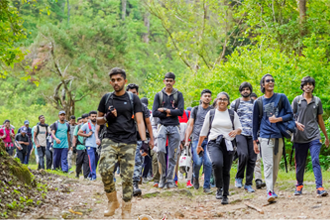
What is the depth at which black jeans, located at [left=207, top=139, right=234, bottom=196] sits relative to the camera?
24.9ft

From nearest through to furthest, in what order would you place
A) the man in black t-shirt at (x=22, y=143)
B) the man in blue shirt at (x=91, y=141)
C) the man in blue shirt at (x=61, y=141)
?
1. the man in blue shirt at (x=91, y=141)
2. the man in blue shirt at (x=61, y=141)
3. the man in black t-shirt at (x=22, y=143)

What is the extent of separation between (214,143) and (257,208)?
1.45 m

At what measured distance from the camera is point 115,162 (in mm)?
6273

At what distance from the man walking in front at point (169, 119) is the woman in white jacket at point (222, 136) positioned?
4.54 feet

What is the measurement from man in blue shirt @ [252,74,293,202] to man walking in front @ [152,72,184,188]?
6.91 ft

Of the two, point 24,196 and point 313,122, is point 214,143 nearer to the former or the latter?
point 313,122

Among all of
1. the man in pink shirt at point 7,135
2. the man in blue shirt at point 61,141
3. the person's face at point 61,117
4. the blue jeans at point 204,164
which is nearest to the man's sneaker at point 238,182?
the blue jeans at point 204,164

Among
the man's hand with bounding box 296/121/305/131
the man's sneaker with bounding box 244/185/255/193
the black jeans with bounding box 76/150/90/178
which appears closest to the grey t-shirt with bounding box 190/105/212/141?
the man's sneaker with bounding box 244/185/255/193

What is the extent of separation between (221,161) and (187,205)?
1.21 m

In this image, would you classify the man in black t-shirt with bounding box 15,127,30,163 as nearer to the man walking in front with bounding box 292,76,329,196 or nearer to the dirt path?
the dirt path

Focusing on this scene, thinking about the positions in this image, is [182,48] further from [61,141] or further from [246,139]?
[246,139]

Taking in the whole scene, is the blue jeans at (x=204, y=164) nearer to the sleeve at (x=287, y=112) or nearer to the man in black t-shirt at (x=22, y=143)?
the sleeve at (x=287, y=112)

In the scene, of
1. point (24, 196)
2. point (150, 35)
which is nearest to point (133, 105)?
point (24, 196)

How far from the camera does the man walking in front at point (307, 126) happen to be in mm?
7816
